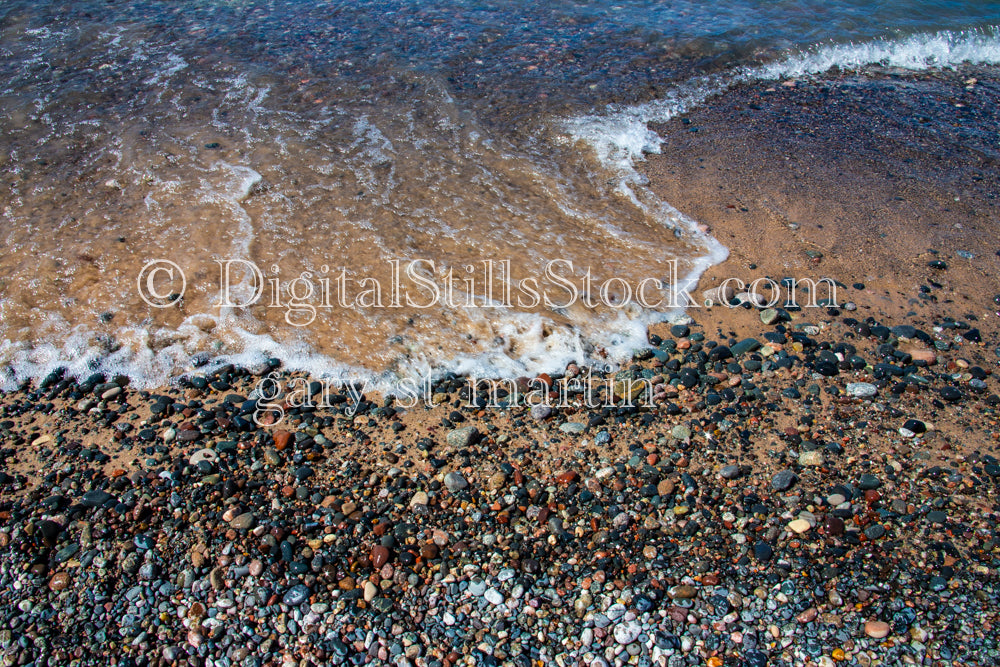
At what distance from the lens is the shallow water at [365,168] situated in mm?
5406

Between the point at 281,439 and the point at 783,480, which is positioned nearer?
the point at 783,480

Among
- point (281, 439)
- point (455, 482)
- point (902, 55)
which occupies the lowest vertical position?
point (455, 482)

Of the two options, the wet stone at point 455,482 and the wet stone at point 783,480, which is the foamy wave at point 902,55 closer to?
the wet stone at point 783,480

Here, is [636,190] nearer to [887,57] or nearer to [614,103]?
[614,103]

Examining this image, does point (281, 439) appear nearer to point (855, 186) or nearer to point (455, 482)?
point (455, 482)

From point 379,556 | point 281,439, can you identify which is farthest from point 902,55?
point 379,556

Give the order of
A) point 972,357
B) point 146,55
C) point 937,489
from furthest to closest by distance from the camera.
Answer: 1. point 146,55
2. point 972,357
3. point 937,489

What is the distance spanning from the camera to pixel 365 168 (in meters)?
7.62

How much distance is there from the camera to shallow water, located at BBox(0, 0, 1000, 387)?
213 inches

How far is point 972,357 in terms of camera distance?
5.05 metres

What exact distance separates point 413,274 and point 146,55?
7.29m

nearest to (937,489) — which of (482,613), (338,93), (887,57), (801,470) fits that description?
(801,470)

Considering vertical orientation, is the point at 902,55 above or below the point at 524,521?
above

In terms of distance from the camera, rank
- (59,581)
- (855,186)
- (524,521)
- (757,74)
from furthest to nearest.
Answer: (757,74), (855,186), (524,521), (59,581)
